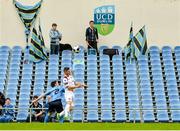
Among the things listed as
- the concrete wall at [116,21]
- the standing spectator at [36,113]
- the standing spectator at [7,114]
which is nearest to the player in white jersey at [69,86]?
the standing spectator at [36,113]

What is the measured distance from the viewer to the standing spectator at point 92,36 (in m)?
27.1

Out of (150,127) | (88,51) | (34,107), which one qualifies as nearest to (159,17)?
(88,51)

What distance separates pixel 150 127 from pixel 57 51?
13.1 m

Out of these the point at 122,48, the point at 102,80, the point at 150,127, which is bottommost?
the point at 150,127

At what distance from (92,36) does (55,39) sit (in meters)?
1.56

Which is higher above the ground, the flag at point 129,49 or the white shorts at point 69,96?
the flag at point 129,49

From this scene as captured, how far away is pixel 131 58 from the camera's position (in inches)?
1067

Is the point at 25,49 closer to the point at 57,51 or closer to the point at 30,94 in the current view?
the point at 57,51

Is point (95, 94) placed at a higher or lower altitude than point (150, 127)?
higher

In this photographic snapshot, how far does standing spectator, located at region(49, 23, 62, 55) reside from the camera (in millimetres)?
26853

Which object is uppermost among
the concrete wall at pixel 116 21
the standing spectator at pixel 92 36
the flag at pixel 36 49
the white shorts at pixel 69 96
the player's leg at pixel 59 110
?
the concrete wall at pixel 116 21

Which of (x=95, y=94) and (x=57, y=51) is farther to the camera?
(x=57, y=51)

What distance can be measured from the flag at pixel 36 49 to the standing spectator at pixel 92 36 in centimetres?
193

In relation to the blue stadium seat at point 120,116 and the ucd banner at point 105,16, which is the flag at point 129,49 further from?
the blue stadium seat at point 120,116
